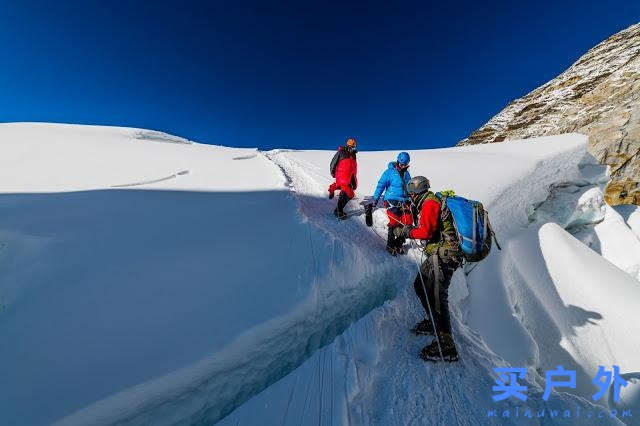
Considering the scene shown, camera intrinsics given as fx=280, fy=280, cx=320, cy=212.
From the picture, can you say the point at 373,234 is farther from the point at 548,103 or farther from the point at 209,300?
the point at 548,103

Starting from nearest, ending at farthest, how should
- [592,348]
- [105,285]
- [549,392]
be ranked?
[549,392] → [105,285] → [592,348]

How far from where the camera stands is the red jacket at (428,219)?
3406mm

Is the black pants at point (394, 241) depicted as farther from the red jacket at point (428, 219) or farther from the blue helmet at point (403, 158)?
the red jacket at point (428, 219)

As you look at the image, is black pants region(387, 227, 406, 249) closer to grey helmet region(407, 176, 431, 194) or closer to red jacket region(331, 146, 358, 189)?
red jacket region(331, 146, 358, 189)

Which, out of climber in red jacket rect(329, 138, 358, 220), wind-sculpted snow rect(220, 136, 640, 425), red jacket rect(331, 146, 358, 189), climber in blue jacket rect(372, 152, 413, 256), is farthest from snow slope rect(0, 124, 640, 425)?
red jacket rect(331, 146, 358, 189)

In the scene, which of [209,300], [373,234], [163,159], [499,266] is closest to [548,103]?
[499,266]

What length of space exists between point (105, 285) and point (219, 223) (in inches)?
91.7

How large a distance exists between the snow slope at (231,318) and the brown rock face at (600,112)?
42.0 feet

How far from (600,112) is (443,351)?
83.2 ft

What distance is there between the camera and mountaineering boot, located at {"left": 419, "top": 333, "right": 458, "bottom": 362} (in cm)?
321

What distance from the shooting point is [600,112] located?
19188 mm

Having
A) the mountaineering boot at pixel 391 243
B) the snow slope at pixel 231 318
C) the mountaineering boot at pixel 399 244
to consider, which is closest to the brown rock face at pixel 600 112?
the snow slope at pixel 231 318

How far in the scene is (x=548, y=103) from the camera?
97.3 feet

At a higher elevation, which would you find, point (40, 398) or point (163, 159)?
point (163, 159)
